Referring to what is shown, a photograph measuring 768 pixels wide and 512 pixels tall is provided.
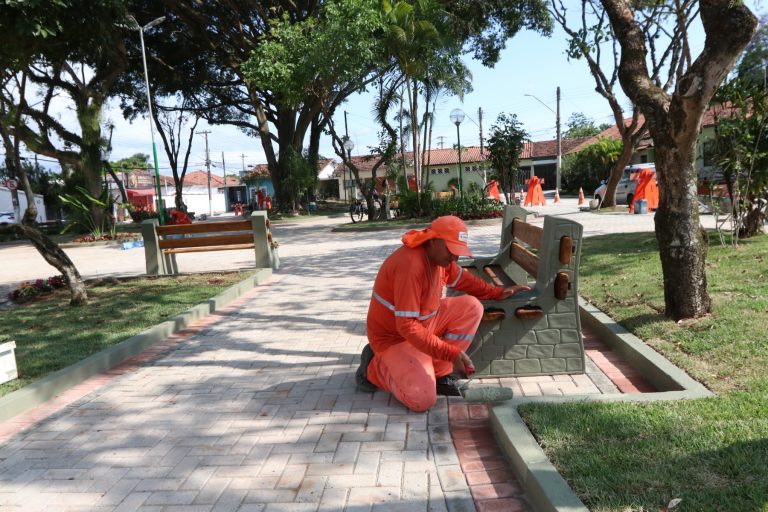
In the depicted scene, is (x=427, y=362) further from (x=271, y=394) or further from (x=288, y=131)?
(x=288, y=131)

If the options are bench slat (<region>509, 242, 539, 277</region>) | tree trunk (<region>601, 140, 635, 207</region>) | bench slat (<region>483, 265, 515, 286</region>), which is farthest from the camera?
tree trunk (<region>601, 140, 635, 207</region>)

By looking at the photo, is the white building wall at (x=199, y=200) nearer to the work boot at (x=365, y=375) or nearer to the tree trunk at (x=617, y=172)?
the tree trunk at (x=617, y=172)

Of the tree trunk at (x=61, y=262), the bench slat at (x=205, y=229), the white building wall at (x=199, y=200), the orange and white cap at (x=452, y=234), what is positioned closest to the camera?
the orange and white cap at (x=452, y=234)

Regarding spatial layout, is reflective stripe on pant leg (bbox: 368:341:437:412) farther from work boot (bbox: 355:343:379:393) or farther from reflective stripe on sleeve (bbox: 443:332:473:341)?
work boot (bbox: 355:343:379:393)

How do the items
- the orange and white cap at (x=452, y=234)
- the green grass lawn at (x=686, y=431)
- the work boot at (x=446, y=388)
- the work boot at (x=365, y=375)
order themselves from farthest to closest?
the work boot at (x=365, y=375)
the work boot at (x=446, y=388)
the orange and white cap at (x=452, y=234)
the green grass lawn at (x=686, y=431)

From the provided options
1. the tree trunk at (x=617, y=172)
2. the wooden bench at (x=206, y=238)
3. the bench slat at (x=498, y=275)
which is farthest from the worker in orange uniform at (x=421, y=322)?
the tree trunk at (x=617, y=172)

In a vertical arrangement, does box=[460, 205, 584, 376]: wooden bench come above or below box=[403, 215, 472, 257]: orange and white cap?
below

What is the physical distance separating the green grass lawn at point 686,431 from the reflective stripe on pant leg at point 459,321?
2.04 ft

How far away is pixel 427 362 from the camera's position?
3.47 metres

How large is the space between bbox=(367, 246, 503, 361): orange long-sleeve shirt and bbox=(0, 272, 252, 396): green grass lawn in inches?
111

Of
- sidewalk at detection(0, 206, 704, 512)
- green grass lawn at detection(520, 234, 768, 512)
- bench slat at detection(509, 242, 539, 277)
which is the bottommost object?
sidewalk at detection(0, 206, 704, 512)

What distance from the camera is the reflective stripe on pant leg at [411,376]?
3.43 m

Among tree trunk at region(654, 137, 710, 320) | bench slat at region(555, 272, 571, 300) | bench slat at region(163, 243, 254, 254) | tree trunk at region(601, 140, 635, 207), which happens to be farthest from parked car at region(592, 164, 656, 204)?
bench slat at region(555, 272, 571, 300)

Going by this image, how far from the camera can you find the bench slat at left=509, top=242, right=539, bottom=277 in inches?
170
